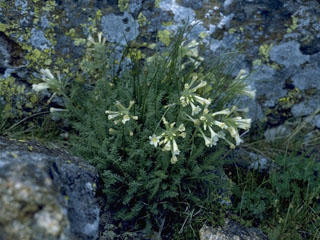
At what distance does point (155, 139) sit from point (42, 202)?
1.08 metres

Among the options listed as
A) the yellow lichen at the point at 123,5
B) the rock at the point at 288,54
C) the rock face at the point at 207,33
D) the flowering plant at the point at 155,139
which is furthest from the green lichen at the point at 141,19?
the rock at the point at 288,54

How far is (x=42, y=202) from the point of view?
4.50 feet

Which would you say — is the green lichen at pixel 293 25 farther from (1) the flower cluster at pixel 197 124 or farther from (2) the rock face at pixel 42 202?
(2) the rock face at pixel 42 202

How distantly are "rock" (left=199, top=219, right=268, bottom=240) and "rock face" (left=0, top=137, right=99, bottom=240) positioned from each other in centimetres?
116

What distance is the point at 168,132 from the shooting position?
7.70ft

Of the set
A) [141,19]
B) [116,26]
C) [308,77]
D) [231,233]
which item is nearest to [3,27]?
[116,26]

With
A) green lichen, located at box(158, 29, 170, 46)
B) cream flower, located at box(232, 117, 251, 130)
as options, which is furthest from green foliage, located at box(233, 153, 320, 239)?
green lichen, located at box(158, 29, 170, 46)

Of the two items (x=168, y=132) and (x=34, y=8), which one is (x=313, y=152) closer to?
(x=168, y=132)

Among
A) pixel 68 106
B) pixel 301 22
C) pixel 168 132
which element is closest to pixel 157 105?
pixel 168 132

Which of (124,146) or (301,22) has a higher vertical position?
(301,22)

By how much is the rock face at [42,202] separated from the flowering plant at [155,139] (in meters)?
0.79

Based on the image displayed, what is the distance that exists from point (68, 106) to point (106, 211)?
951 millimetres

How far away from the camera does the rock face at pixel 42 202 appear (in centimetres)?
133

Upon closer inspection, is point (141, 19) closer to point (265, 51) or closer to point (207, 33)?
point (207, 33)
